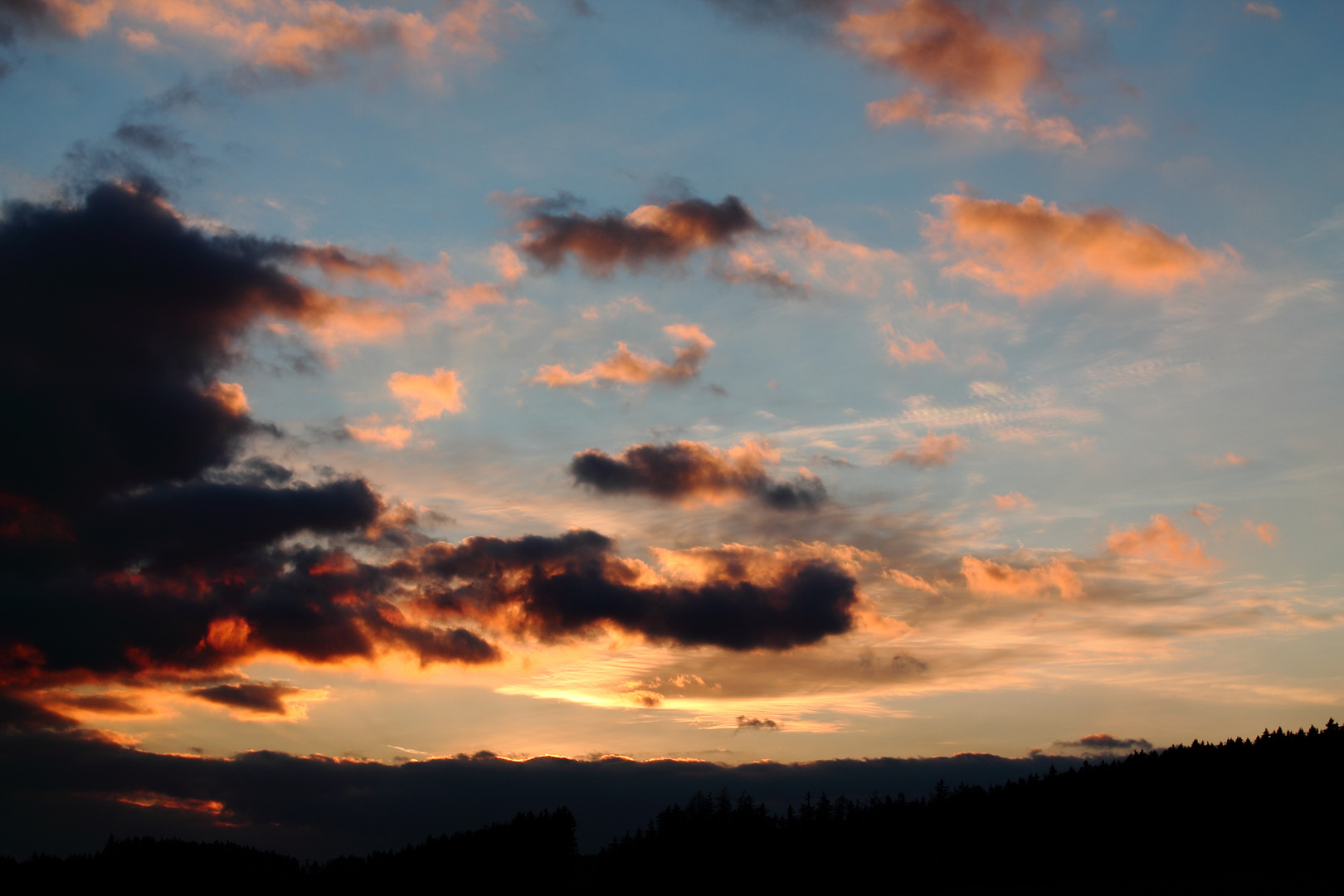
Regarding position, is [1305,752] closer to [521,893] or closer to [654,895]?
[654,895]

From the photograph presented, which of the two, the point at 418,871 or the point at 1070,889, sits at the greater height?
the point at 1070,889

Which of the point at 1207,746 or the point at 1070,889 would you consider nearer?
the point at 1070,889

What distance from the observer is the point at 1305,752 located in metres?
135

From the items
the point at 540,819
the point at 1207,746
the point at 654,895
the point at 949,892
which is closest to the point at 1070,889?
the point at 949,892

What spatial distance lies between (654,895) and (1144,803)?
9956cm

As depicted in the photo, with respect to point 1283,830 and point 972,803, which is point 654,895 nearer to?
point 972,803

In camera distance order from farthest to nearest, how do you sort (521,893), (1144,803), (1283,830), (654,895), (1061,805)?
(654,895)
(521,893)
(1061,805)
(1144,803)
(1283,830)

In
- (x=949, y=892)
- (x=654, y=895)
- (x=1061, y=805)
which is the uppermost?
(x=1061, y=805)

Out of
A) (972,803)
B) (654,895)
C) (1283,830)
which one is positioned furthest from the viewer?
(654,895)

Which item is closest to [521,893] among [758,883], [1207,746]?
[758,883]

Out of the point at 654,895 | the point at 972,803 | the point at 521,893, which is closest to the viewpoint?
the point at 972,803

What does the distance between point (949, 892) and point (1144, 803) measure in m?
32.2

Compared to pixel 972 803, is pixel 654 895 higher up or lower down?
lower down

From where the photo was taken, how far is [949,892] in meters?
149
